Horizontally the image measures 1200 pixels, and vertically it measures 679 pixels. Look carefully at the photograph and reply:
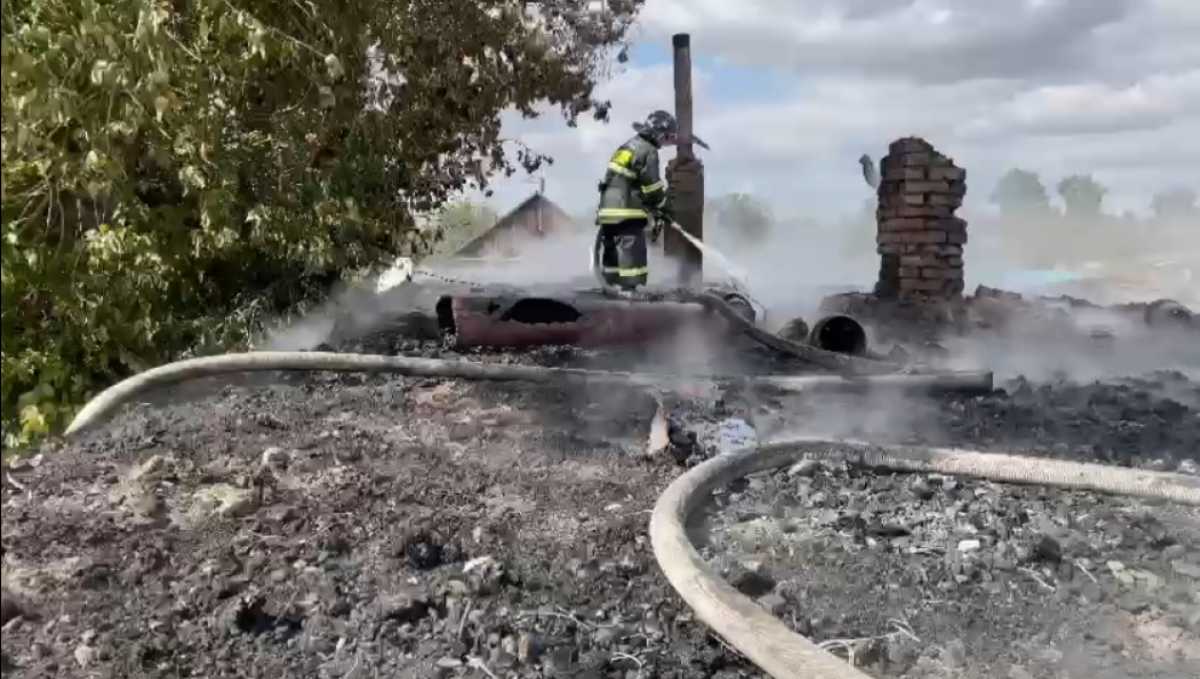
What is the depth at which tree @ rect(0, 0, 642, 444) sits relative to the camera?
3832 mm

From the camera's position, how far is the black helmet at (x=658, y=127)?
30.9 ft

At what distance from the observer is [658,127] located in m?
9.67

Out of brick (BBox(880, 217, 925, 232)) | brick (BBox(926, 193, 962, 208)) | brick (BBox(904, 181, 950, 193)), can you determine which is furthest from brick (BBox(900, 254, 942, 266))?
brick (BBox(904, 181, 950, 193))

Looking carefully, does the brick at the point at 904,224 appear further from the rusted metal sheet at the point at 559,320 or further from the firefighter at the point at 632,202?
the rusted metal sheet at the point at 559,320

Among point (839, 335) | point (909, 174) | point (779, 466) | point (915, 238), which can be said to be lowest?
point (779, 466)

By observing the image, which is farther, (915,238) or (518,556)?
(915,238)

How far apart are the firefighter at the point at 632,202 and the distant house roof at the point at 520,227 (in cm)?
1143

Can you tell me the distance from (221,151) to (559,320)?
8.34ft

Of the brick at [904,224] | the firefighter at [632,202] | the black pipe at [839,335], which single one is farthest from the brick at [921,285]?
the firefighter at [632,202]

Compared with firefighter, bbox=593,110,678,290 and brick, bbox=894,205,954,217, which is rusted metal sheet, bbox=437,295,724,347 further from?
brick, bbox=894,205,954,217

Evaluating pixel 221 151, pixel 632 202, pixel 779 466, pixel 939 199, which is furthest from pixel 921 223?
pixel 221 151

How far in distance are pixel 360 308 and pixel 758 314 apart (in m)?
3.82

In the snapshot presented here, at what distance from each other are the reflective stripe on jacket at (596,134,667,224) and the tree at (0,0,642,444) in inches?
63.9

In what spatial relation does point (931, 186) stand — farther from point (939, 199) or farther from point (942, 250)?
point (942, 250)
